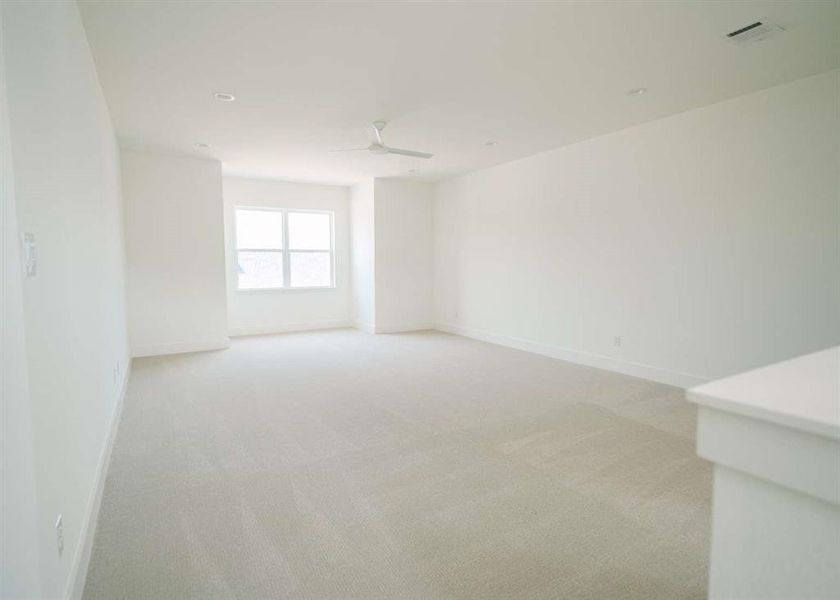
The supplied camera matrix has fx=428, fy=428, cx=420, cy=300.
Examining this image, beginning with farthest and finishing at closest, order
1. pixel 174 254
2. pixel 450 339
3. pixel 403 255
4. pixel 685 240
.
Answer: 1. pixel 403 255
2. pixel 450 339
3. pixel 174 254
4. pixel 685 240

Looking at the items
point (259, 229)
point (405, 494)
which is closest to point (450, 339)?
point (259, 229)

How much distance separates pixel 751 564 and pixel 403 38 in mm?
2970

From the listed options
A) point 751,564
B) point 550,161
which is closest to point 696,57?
point 550,161

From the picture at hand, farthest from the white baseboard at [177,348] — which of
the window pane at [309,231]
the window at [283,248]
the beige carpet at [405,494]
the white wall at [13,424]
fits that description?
the white wall at [13,424]

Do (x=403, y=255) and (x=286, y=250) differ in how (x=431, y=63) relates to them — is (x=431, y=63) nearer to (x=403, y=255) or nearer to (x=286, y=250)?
(x=403, y=255)

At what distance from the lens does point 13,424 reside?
0.99 metres

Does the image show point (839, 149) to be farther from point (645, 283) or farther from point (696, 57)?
point (645, 283)

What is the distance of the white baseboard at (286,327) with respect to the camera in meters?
7.16

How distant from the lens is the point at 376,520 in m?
2.02

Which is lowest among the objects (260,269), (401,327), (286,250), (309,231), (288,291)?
(401,327)

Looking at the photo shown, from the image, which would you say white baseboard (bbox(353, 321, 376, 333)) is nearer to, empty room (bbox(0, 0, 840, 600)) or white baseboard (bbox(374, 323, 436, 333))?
white baseboard (bbox(374, 323, 436, 333))

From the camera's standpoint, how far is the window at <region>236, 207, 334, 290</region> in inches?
282

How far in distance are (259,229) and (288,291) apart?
1.15 meters

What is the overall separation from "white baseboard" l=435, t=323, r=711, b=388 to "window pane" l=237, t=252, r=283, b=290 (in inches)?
134
